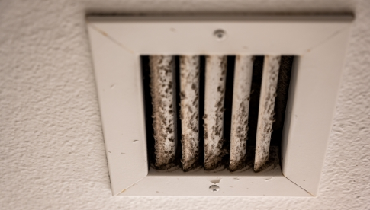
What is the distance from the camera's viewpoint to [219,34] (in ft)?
1.67

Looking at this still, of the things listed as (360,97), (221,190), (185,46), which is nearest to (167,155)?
(221,190)

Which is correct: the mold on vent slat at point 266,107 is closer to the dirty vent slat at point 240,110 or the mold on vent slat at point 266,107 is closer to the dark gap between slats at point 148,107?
the dirty vent slat at point 240,110

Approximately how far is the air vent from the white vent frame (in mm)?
28

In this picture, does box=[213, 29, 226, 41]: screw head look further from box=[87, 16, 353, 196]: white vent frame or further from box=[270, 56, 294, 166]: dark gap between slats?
box=[270, 56, 294, 166]: dark gap between slats

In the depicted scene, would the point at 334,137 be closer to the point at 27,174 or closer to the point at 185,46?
the point at 185,46

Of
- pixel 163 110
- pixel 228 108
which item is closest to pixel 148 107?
pixel 163 110

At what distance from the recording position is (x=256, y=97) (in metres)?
0.67

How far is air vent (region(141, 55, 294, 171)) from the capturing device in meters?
0.57

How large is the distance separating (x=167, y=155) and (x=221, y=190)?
12 cm

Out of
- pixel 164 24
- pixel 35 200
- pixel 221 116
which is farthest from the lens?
pixel 35 200

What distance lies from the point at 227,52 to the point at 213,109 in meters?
0.12

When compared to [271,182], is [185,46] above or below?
above

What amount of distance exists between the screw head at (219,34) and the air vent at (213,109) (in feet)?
0.14

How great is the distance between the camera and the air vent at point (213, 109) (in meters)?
0.57
